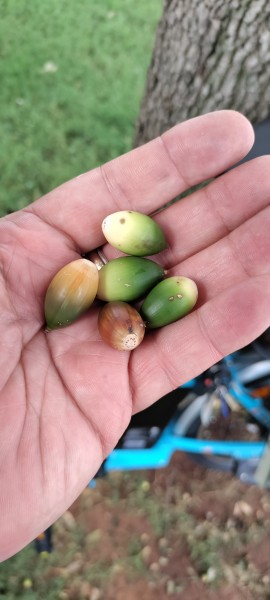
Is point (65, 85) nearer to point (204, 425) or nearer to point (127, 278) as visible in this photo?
point (127, 278)

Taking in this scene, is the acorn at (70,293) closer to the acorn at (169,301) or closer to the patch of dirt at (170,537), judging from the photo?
the acorn at (169,301)

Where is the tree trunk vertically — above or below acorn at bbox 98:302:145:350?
above

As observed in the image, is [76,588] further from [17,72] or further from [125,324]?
[17,72]

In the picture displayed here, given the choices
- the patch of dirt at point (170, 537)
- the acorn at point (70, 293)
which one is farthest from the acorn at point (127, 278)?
the patch of dirt at point (170, 537)

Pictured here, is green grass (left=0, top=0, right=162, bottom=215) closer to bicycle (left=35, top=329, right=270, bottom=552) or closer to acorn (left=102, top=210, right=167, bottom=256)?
acorn (left=102, top=210, right=167, bottom=256)

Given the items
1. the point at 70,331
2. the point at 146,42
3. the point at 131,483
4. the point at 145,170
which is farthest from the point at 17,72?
the point at 131,483

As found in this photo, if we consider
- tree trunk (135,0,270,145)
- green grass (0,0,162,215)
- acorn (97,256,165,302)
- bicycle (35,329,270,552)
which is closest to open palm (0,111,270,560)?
acorn (97,256,165,302)
